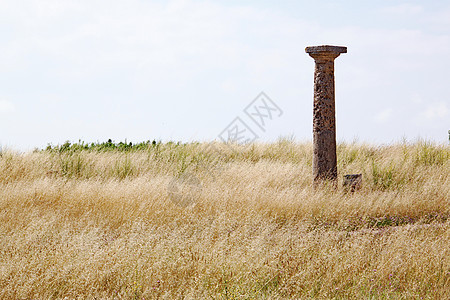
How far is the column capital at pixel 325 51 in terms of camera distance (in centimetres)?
795

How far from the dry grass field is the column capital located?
241 centimetres

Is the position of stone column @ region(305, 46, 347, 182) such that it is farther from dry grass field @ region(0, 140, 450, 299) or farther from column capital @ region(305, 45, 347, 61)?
dry grass field @ region(0, 140, 450, 299)

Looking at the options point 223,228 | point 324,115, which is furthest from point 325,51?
point 223,228

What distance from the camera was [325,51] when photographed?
7965 millimetres

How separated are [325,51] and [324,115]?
3.87 ft

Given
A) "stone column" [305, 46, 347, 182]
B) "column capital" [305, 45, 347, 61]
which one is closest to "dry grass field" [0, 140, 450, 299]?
"stone column" [305, 46, 347, 182]

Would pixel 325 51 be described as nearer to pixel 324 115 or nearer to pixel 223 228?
pixel 324 115

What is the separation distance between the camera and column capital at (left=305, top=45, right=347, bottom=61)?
7945 millimetres

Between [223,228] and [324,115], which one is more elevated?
[324,115]

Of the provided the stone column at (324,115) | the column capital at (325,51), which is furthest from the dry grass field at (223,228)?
the column capital at (325,51)

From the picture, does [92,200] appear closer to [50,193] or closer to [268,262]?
[50,193]

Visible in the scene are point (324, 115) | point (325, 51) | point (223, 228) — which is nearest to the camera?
point (223, 228)

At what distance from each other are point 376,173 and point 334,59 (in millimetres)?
2866

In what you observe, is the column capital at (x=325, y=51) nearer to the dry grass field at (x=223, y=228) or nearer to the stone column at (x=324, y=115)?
the stone column at (x=324, y=115)
